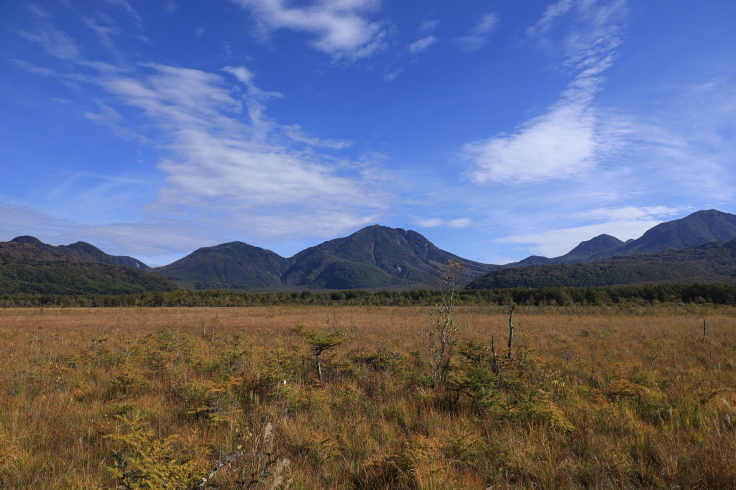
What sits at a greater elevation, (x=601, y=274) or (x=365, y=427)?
(x=601, y=274)

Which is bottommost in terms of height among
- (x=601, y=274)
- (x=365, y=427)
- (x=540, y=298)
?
(x=540, y=298)

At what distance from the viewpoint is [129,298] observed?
7431 centimetres

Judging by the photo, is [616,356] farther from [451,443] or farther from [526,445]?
[451,443]

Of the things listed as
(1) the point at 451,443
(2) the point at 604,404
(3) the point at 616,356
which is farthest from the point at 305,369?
(3) the point at 616,356

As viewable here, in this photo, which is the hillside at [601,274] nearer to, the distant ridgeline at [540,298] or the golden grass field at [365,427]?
the distant ridgeline at [540,298]

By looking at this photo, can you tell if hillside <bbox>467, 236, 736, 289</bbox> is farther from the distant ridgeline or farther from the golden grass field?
the golden grass field

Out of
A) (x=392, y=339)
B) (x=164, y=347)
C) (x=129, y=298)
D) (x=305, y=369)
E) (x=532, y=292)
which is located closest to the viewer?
(x=305, y=369)

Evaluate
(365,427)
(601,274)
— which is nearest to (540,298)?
(365,427)

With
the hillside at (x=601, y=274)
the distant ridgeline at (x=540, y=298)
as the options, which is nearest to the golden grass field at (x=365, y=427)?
the distant ridgeline at (x=540, y=298)

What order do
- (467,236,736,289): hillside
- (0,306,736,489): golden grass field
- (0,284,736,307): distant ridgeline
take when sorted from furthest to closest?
(467,236,736,289): hillside → (0,284,736,307): distant ridgeline → (0,306,736,489): golden grass field

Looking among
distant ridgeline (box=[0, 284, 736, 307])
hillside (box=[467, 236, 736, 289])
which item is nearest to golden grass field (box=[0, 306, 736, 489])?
distant ridgeline (box=[0, 284, 736, 307])

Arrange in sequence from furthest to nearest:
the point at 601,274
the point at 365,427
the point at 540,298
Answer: the point at 601,274 < the point at 540,298 < the point at 365,427

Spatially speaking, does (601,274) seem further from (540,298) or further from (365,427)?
(365,427)

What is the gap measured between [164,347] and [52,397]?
16.3ft
